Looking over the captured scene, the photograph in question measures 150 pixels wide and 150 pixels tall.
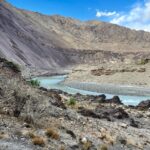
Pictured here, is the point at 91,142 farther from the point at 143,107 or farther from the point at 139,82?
the point at 139,82

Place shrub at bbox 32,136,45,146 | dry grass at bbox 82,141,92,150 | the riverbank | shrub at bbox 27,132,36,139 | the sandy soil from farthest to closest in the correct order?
the sandy soil → the riverbank → dry grass at bbox 82,141,92,150 → shrub at bbox 27,132,36,139 → shrub at bbox 32,136,45,146

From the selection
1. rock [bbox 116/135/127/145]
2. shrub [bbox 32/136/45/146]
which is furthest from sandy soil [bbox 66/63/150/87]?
shrub [bbox 32/136/45/146]

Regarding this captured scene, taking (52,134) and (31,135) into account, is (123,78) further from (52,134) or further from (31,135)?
(31,135)

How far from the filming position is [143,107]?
38.6 meters

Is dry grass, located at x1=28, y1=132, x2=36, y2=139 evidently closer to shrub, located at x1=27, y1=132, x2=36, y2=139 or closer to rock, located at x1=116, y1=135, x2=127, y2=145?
shrub, located at x1=27, y1=132, x2=36, y2=139

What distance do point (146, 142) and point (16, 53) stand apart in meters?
117

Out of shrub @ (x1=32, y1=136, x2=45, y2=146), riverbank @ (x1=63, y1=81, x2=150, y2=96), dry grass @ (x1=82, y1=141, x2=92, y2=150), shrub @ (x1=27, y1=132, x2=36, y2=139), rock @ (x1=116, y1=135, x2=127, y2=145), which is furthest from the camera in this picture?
riverbank @ (x1=63, y1=81, x2=150, y2=96)

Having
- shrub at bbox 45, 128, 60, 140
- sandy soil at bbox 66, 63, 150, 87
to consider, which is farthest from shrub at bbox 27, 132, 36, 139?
sandy soil at bbox 66, 63, 150, 87

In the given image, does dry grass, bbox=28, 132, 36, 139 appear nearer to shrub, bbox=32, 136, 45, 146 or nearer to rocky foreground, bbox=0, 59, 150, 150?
rocky foreground, bbox=0, 59, 150, 150

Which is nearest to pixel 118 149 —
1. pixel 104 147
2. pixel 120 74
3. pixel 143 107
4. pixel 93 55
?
pixel 104 147

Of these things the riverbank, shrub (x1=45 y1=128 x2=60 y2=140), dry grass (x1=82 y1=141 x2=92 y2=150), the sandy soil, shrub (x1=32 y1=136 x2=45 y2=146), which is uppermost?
the sandy soil

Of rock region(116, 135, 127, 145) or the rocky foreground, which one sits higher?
the rocky foreground

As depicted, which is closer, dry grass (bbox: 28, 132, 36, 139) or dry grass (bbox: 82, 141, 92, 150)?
dry grass (bbox: 28, 132, 36, 139)

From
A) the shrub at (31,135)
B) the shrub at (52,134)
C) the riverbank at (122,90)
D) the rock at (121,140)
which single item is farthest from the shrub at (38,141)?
the riverbank at (122,90)
